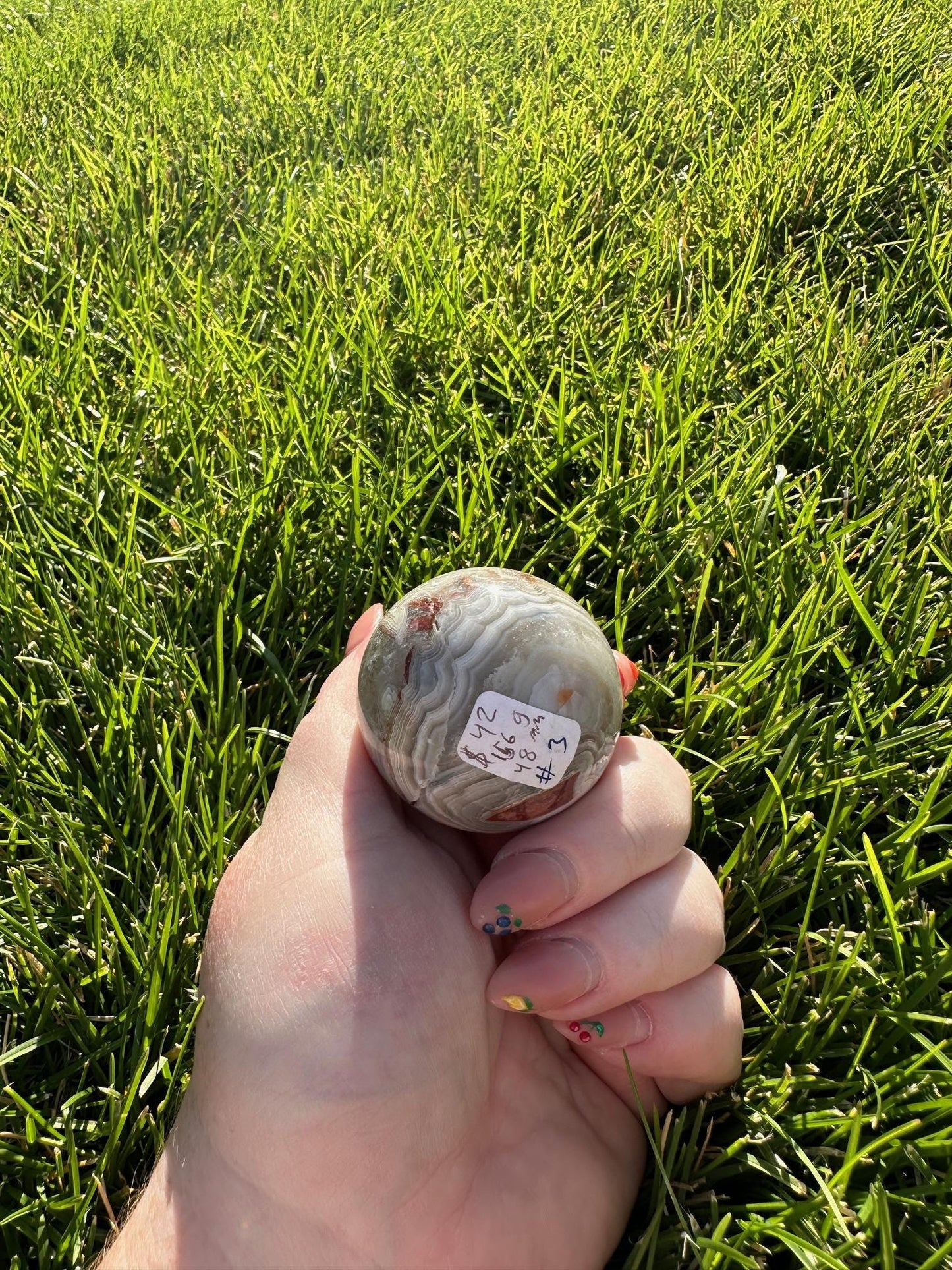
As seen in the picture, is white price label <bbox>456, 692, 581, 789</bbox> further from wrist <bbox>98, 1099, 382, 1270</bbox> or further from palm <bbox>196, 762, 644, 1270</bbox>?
wrist <bbox>98, 1099, 382, 1270</bbox>

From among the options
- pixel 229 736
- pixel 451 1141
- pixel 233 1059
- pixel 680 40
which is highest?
pixel 680 40

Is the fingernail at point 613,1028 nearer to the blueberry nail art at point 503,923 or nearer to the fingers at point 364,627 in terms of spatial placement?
the blueberry nail art at point 503,923

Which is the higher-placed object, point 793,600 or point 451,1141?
point 793,600

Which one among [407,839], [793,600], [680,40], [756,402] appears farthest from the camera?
[680,40]

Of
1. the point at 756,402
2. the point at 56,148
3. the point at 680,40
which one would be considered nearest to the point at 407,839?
the point at 756,402

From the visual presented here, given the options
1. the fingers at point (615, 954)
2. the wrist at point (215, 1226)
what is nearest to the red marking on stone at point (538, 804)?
the fingers at point (615, 954)

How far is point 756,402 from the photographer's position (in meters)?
1.79

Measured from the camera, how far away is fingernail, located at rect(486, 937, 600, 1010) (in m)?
1.10

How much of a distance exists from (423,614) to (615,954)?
41cm

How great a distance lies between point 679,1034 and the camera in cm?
110

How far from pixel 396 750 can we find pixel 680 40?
2623mm

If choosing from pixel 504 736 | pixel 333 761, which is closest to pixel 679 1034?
pixel 504 736

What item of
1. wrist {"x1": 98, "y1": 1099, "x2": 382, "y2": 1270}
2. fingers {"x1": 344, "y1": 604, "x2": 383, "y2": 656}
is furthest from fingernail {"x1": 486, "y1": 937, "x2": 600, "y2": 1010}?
fingers {"x1": 344, "y1": 604, "x2": 383, "y2": 656}

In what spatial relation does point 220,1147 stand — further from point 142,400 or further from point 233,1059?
point 142,400
